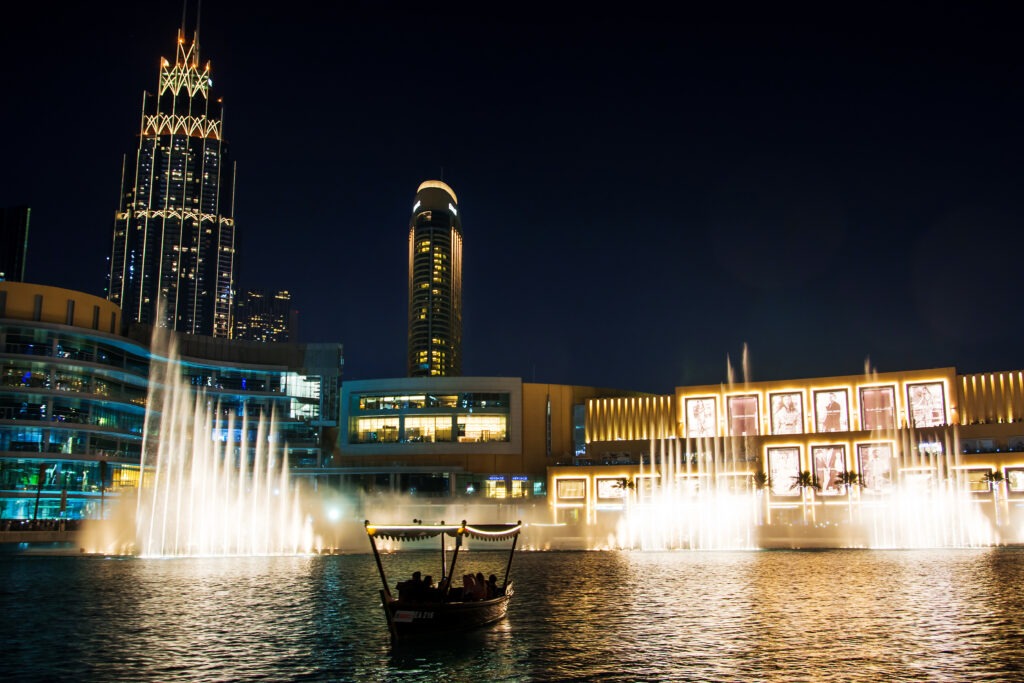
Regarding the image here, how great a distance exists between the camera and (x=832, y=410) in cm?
11812

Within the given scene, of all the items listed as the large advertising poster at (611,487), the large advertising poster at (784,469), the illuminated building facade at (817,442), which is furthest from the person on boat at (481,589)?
the large advertising poster at (611,487)

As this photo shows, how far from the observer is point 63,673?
27.4 m

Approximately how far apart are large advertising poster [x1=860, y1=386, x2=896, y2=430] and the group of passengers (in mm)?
90547

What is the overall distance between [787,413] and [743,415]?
5.73m

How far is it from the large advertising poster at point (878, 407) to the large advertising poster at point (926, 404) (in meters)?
1.96

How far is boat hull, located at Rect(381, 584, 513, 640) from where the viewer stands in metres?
31.9

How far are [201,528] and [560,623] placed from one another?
5658 cm

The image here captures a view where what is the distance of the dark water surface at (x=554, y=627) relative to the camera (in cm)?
2769

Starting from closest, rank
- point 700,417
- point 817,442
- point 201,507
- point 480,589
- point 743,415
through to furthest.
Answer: point 480,589
point 201,507
point 817,442
point 743,415
point 700,417

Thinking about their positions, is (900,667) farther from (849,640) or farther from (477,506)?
(477,506)

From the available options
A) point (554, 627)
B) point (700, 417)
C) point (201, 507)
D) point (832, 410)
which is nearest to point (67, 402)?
point (201, 507)

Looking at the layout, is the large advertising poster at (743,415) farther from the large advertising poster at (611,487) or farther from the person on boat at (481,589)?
the person on boat at (481,589)

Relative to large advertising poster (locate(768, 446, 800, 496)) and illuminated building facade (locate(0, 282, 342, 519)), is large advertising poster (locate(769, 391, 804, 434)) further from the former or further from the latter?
illuminated building facade (locate(0, 282, 342, 519))

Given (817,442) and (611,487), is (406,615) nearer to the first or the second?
(817,442)
